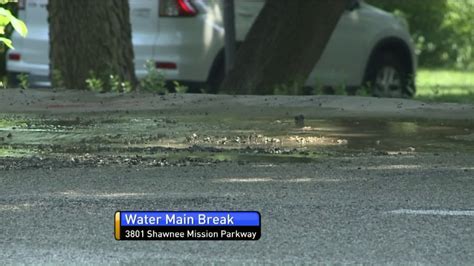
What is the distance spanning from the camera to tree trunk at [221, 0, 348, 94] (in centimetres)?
1448

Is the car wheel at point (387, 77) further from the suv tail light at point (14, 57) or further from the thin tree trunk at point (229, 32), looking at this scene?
the suv tail light at point (14, 57)

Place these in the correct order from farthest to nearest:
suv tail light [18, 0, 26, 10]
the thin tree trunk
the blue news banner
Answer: suv tail light [18, 0, 26, 10] < the thin tree trunk < the blue news banner

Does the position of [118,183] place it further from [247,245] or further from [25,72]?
[25,72]

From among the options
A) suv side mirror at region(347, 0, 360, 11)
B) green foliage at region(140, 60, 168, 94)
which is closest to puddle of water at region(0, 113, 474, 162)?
green foliage at region(140, 60, 168, 94)

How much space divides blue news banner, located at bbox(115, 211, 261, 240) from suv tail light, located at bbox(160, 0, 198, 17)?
8025mm

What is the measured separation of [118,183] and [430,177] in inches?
77.1

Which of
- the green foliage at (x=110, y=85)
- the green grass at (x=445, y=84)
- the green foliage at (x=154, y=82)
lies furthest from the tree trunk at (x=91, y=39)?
the green grass at (x=445, y=84)

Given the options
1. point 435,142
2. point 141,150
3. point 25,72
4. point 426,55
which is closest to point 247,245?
point 141,150

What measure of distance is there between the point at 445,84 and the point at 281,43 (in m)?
8.31

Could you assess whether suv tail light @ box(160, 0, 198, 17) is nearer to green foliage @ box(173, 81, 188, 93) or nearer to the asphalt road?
green foliage @ box(173, 81, 188, 93)

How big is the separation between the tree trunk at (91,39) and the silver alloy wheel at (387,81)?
351 centimetres

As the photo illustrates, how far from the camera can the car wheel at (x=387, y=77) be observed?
1620cm

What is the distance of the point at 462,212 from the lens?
23.0 ft

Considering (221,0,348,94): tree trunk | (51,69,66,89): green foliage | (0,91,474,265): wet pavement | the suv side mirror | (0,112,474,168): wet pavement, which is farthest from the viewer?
the suv side mirror
